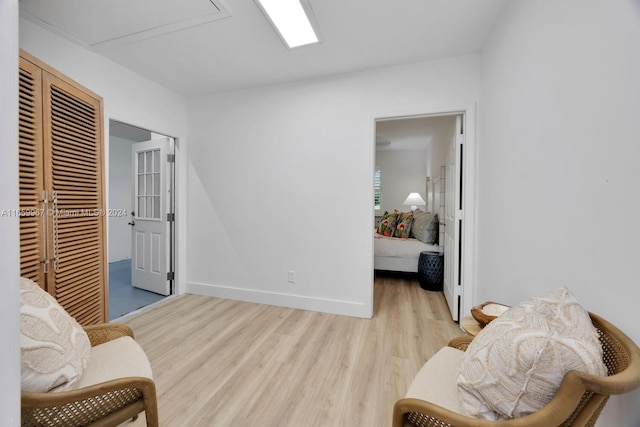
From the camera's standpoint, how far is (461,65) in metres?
2.44

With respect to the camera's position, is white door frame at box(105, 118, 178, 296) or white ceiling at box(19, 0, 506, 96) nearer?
white ceiling at box(19, 0, 506, 96)

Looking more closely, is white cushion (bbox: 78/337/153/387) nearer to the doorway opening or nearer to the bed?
the doorway opening

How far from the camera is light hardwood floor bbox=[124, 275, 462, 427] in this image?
152cm

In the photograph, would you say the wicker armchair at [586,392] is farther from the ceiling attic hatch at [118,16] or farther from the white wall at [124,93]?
the white wall at [124,93]

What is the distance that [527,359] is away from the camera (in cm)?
77

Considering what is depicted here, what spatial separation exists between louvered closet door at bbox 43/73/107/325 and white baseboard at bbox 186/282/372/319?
4.22ft

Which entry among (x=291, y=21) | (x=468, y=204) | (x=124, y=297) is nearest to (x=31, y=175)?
(x=291, y=21)

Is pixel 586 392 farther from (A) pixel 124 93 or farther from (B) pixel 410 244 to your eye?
(A) pixel 124 93

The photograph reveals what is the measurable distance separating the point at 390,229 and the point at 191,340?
10.8 ft

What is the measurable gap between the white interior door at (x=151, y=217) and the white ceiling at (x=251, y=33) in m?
1.12

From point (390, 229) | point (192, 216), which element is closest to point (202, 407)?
point (192, 216)

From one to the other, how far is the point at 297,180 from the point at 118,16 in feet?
6.29

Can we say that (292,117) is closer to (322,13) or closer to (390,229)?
(322,13)

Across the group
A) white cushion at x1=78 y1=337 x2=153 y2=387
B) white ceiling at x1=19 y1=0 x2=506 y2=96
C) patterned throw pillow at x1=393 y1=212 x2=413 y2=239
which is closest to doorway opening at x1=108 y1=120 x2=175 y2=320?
white ceiling at x1=19 y1=0 x2=506 y2=96
